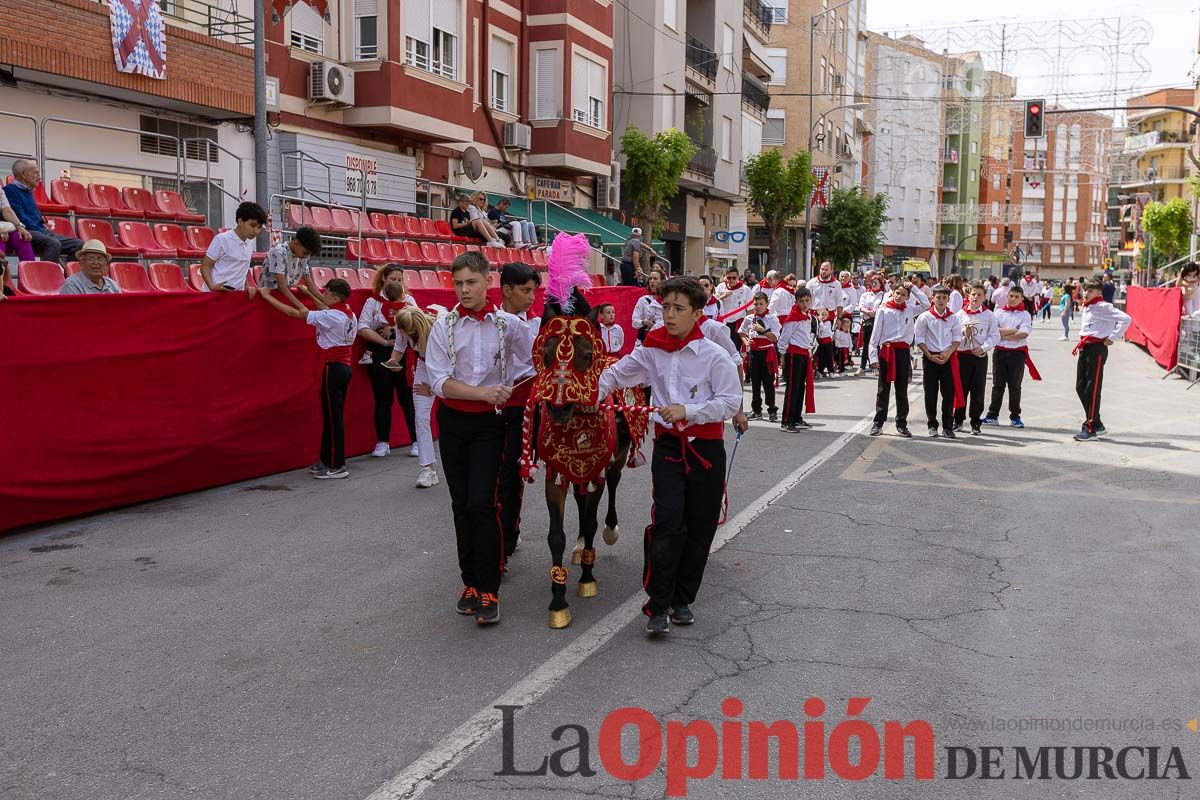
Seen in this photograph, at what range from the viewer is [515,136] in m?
26.9

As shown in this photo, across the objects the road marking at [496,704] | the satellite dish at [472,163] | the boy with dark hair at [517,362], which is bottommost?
the road marking at [496,704]

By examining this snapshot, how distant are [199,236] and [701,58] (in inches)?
1122

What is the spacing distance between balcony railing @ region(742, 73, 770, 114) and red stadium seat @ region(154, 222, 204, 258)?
34.3 metres

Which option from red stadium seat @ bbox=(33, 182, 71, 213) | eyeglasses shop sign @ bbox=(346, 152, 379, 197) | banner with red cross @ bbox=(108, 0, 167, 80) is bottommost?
red stadium seat @ bbox=(33, 182, 71, 213)

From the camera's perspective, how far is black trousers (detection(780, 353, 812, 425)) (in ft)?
45.0

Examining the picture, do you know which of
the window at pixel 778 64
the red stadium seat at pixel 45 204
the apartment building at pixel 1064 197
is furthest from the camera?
the apartment building at pixel 1064 197

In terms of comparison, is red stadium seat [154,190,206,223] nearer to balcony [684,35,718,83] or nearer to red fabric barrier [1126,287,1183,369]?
red fabric barrier [1126,287,1183,369]

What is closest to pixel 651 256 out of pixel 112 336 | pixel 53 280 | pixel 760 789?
pixel 53 280

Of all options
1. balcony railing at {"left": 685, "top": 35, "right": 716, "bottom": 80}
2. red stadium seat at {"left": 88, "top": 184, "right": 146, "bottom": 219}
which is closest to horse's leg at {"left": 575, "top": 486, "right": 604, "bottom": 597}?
red stadium seat at {"left": 88, "top": 184, "right": 146, "bottom": 219}

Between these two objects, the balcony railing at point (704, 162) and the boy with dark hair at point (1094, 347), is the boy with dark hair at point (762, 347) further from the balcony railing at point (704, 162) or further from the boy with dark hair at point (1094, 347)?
the balcony railing at point (704, 162)

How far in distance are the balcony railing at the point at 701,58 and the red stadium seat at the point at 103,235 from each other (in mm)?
27925

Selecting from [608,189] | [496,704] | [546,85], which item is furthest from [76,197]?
[608,189]

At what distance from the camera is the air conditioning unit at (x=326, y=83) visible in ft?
65.8

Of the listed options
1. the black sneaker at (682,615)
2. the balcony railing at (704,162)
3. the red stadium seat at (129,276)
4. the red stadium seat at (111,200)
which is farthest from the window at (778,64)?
the black sneaker at (682,615)
